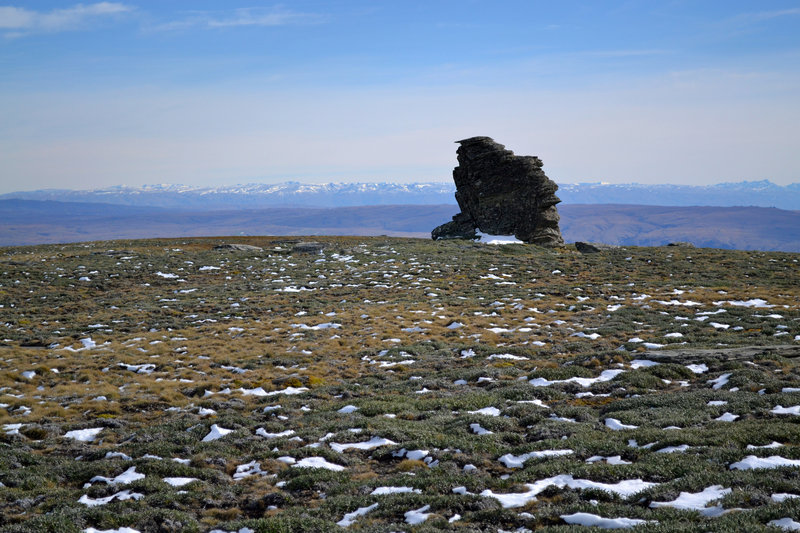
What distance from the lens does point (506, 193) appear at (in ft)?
198

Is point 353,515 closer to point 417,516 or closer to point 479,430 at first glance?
point 417,516

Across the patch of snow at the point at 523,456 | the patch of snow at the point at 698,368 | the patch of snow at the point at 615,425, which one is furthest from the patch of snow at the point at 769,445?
the patch of snow at the point at 698,368

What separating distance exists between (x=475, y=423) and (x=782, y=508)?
6.79 metres

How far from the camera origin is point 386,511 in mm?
8375

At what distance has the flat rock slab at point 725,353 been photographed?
16359 mm

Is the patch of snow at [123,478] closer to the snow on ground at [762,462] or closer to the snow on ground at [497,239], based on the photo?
the snow on ground at [762,462]

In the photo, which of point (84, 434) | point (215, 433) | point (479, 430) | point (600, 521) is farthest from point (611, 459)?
point (84, 434)

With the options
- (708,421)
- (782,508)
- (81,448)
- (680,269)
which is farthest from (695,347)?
(680,269)

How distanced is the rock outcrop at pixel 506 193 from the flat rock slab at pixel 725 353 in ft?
129

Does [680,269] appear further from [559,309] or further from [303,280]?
[303,280]

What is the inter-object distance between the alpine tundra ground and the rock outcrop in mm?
23535

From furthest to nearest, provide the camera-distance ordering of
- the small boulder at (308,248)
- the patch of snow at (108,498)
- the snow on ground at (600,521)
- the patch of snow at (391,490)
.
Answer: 1. the small boulder at (308,248)
2. the patch of snow at (108,498)
3. the patch of snow at (391,490)
4. the snow on ground at (600,521)

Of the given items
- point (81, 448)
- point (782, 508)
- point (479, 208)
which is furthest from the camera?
point (479, 208)

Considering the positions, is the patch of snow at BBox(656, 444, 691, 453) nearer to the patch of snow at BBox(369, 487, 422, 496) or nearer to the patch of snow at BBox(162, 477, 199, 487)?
the patch of snow at BBox(369, 487, 422, 496)
